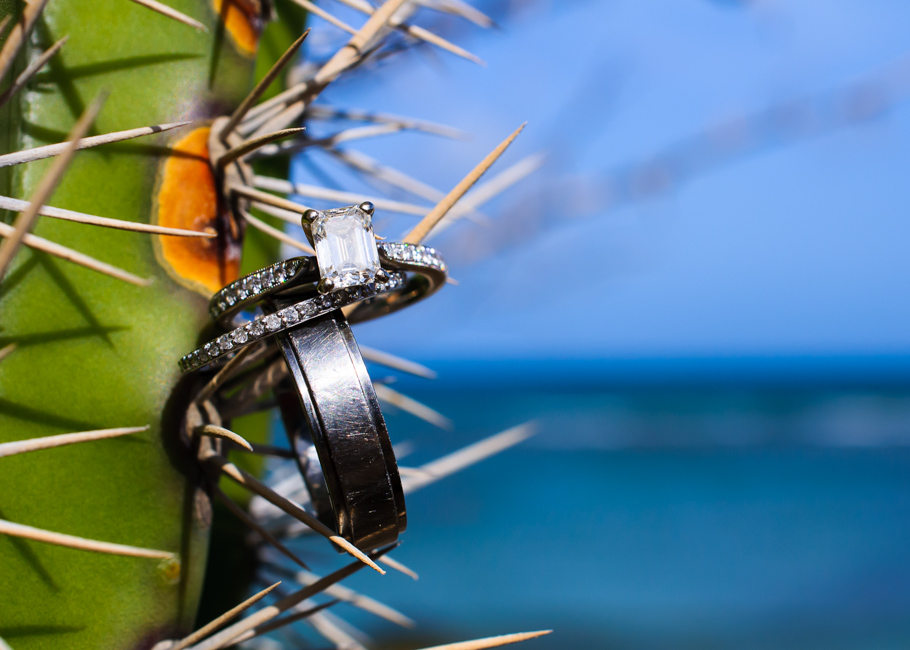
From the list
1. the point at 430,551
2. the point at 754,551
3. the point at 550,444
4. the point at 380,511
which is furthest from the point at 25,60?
the point at 550,444

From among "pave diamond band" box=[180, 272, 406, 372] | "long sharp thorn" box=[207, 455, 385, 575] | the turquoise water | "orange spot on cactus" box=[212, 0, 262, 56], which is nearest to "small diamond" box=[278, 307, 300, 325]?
"pave diamond band" box=[180, 272, 406, 372]

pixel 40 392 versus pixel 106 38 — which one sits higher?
pixel 106 38

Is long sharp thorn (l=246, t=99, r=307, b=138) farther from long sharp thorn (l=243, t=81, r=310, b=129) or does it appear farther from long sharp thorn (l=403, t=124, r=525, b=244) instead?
long sharp thorn (l=403, t=124, r=525, b=244)

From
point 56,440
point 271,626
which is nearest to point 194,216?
point 56,440

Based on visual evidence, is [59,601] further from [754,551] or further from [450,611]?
[754,551]

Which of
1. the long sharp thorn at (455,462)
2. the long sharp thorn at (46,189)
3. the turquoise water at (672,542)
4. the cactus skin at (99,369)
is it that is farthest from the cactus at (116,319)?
the turquoise water at (672,542)

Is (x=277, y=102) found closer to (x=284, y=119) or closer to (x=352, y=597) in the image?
(x=284, y=119)

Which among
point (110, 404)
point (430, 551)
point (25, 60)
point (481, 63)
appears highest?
point (430, 551)
